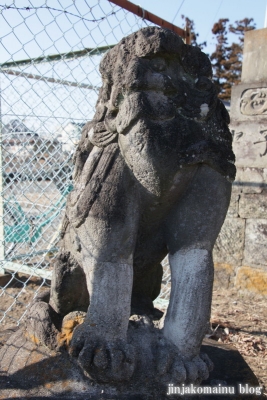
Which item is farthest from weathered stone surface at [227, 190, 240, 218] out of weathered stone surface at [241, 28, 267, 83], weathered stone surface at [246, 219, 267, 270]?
weathered stone surface at [241, 28, 267, 83]

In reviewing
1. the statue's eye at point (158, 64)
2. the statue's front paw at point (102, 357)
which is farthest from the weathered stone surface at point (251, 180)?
the statue's front paw at point (102, 357)

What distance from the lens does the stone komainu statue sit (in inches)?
43.8

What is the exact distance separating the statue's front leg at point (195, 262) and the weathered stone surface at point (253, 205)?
7.39ft

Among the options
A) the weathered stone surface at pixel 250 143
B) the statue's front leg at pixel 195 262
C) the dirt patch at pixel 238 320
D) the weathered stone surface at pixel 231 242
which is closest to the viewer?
the statue's front leg at pixel 195 262

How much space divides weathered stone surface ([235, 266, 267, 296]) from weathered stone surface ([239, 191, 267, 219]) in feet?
1.55

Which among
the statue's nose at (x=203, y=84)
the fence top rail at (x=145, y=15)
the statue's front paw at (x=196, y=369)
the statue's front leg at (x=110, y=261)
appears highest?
the fence top rail at (x=145, y=15)

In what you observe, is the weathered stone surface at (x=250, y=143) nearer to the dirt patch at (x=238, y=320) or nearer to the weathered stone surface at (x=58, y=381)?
the dirt patch at (x=238, y=320)

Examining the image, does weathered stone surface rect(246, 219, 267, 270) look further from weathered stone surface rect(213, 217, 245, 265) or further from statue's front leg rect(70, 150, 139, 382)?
statue's front leg rect(70, 150, 139, 382)

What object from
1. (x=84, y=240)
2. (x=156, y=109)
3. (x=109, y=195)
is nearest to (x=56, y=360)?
(x=84, y=240)

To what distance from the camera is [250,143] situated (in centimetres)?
336

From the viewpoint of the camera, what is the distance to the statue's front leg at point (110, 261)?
113 cm

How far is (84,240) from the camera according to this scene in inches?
47.7

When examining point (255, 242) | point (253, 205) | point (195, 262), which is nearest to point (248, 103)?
point (253, 205)

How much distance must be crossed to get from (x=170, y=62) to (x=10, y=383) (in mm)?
1116
